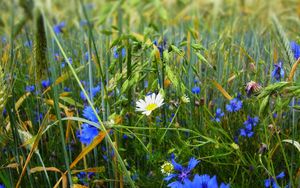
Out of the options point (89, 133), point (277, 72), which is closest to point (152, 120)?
point (89, 133)

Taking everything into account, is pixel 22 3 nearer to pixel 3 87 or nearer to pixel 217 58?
pixel 3 87

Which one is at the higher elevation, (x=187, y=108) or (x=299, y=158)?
(x=187, y=108)

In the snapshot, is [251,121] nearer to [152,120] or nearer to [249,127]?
[249,127]

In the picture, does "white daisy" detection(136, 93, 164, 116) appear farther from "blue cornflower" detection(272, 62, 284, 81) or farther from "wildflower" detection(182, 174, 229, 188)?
"blue cornflower" detection(272, 62, 284, 81)

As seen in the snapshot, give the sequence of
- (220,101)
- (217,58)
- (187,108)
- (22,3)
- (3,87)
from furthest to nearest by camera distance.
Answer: (217,58) → (220,101) → (187,108) → (3,87) → (22,3)

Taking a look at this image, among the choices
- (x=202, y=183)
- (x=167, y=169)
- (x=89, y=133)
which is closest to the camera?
(x=202, y=183)

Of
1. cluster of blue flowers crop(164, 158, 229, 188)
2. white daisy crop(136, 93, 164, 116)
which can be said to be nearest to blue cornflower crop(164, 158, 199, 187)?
cluster of blue flowers crop(164, 158, 229, 188)

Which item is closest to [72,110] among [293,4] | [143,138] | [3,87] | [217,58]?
[143,138]

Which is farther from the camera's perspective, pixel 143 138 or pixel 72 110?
pixel 72 110

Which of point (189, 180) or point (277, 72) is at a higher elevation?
point (277, 72)
